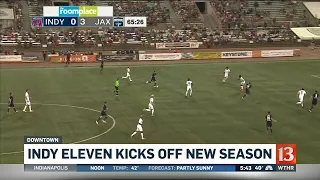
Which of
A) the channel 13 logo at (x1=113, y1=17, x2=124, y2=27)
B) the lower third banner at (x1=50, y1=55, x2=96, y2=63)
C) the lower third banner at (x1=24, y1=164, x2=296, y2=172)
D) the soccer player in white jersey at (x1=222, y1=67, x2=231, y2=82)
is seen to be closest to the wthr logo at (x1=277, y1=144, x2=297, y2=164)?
the lower third banner at (x1=24, y1=164, x2=296, y2=172)

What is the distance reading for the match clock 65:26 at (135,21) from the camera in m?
61.8

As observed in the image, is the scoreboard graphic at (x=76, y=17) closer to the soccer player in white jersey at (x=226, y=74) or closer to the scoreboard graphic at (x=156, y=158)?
the soccer player in white jersey at (x=226, y=74)

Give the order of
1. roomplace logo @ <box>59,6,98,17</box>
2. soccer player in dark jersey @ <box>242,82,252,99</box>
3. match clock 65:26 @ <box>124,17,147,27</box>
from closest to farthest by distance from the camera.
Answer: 1. soccer player in dark jersey @ <box>242,82,252,99</box>
2. roomplace logo @ <box>59,6,98,17</box>
3. match clock 65:26 @ <box>124,17,147,27</box>

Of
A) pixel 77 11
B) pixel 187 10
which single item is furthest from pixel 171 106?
pixel 187 10

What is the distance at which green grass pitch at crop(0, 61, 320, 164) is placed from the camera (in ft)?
104

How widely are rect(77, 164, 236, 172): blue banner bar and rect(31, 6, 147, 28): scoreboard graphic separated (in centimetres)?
2257

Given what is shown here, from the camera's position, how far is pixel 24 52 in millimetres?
61375

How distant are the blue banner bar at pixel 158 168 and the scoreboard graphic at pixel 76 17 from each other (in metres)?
22.6

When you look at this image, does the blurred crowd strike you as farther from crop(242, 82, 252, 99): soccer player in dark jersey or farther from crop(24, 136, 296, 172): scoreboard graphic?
crop(24, 136, 296, 172): scoreboard graphic

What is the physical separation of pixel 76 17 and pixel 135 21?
19466 millimetres

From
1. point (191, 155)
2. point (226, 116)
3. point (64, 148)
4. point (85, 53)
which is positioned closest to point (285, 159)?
point (191, 155)

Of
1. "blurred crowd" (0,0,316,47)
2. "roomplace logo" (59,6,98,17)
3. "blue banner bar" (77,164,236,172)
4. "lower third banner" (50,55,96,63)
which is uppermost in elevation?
"roomplace logo" (59,6,98,17)

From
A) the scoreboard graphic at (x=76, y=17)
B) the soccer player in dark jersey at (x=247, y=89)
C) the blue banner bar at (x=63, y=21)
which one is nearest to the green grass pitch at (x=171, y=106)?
the soccer player in dark jersey at (x=247, y=89)

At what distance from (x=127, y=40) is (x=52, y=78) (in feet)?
54.4
